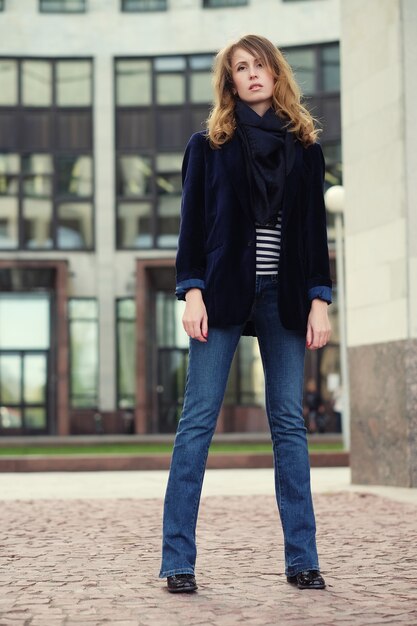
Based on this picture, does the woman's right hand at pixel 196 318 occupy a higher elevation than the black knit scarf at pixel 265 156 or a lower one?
lower

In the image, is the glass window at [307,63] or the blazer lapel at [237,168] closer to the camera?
the blazer lapel at [237,168]

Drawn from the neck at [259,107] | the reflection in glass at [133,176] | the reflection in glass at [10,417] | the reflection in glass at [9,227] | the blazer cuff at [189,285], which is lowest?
the reflection in glass at [10,417]

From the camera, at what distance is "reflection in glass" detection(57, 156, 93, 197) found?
130 feet

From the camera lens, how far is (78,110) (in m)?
39.8

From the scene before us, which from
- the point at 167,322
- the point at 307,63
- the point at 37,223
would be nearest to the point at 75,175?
the point at 37,223

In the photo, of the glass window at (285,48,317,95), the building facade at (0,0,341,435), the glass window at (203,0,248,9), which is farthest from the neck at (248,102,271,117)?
the glass window at (203,0,248,9)

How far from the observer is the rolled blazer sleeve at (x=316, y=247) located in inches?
198

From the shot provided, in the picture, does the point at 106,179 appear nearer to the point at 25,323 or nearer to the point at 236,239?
the point at 25,323

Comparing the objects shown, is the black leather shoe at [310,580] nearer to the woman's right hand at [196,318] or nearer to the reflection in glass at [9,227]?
the woman's right hand at [196,318]

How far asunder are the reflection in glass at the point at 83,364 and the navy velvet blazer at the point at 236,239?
3459 cm

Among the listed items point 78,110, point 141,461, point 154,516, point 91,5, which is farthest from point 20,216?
point 154,516

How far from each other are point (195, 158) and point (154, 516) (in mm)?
4020

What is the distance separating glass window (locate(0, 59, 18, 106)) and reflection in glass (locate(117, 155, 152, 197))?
3771 millimetres

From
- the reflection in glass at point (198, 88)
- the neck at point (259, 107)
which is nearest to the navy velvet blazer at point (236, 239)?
the neck at point (259, 107)
